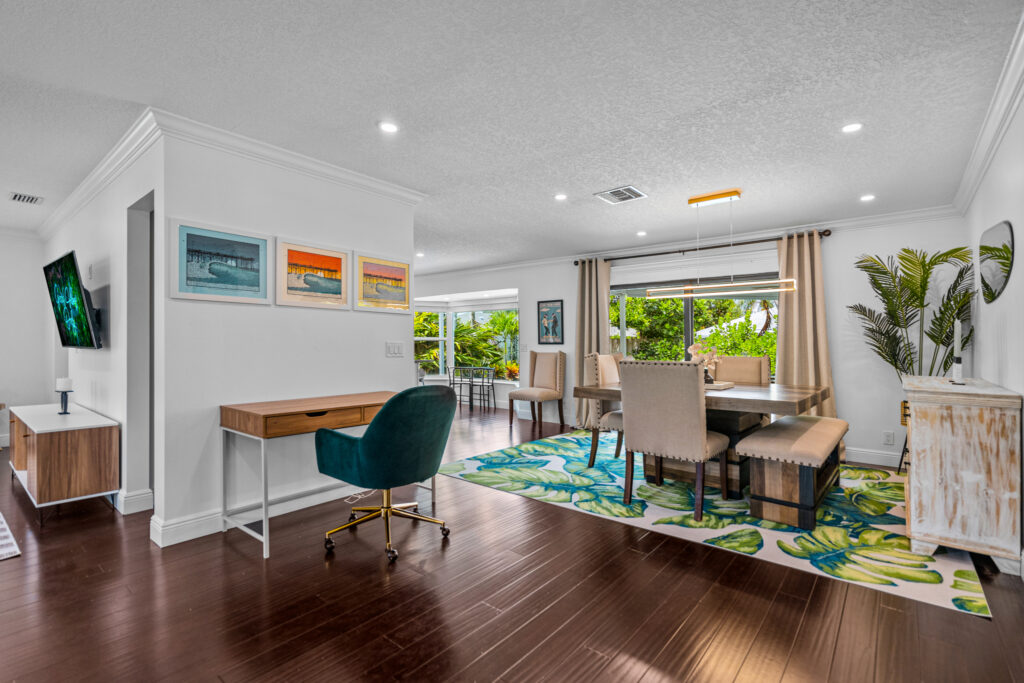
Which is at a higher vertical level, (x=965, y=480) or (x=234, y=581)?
(x=965, y=480)

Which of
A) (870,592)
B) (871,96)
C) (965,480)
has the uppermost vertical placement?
(871,96)

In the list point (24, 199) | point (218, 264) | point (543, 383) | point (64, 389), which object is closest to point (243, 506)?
point (218, 264)

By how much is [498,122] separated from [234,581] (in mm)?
2794

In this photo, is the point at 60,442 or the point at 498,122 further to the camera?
the point at 60,442

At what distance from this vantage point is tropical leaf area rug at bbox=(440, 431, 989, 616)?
2387mm

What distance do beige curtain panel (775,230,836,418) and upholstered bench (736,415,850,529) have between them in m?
1.75

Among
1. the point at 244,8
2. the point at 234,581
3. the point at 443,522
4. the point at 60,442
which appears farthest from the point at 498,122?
the point at 60,442

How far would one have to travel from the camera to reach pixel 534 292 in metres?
7.37

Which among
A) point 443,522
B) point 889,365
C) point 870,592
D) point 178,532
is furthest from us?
point 889,365

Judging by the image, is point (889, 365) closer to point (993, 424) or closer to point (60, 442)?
point (993, 424)

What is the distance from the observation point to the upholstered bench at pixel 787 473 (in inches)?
117

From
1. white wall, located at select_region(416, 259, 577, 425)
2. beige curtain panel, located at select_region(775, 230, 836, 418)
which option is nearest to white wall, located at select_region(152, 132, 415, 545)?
white wall, located at select_region(416, 259, 577, 425)

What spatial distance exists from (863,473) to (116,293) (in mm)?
6120

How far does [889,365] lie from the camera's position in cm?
471
